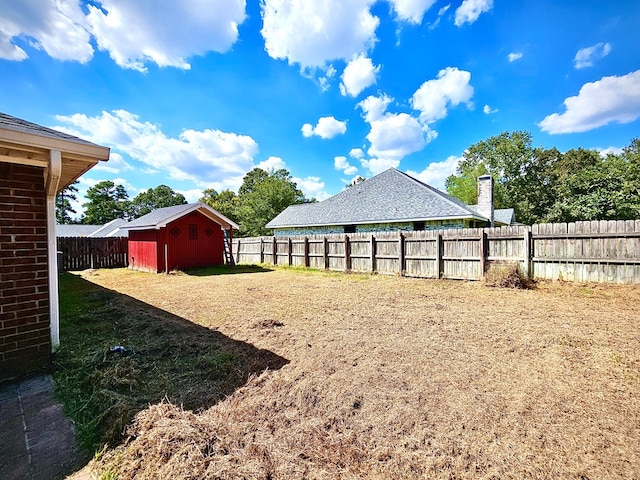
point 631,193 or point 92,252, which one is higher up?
point 631,193

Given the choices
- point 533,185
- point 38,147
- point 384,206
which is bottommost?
point 38,147

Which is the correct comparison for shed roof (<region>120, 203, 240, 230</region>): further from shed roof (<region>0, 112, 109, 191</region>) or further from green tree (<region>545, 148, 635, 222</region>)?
green tree (<region>545, 148, 635, 222</region>)

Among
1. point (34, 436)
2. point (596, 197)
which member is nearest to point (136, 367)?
point (34, 436)

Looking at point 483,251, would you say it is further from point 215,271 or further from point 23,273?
point 215,271

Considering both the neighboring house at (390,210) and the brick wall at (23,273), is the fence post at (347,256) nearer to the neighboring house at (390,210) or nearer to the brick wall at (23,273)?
the neighboring house at (390,210)

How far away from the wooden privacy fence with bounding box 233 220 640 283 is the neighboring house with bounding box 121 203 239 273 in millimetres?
5314

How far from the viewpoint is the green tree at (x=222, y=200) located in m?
42.1

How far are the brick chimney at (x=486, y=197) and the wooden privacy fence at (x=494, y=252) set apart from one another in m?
8.27

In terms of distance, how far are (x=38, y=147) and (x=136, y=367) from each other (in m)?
2.68

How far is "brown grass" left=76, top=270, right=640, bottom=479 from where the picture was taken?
179 centimetres

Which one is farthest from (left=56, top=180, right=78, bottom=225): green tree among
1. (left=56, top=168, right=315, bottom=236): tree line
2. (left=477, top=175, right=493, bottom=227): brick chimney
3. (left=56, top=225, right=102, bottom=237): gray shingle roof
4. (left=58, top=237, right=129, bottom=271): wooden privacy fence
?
(left=477, top=175, right=493, bottom=227): brick chimney

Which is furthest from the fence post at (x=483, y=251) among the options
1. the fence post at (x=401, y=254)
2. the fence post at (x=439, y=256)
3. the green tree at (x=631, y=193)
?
the green tree at (x=631, y=193)

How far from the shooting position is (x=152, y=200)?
188 ft

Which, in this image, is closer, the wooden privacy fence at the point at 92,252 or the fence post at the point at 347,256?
the fence post at the point at 347,256
